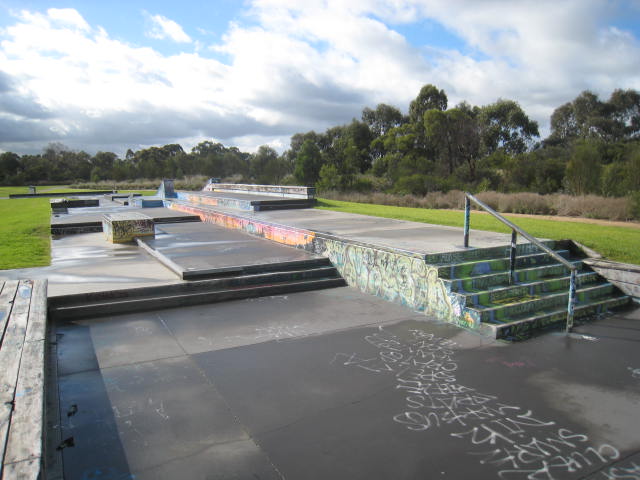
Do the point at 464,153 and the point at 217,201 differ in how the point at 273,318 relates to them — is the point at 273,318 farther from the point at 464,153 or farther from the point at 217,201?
the point at 464,153

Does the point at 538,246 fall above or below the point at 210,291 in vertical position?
above

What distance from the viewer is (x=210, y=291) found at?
7.05m

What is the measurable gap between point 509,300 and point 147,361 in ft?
15.1

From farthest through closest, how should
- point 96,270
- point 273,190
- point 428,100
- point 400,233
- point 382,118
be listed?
point 382,118 < point 428,100 < point 273,190 < point 400,233 < point 96,270

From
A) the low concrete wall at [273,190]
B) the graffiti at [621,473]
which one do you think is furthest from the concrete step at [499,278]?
the low concrete wall at [273,190]

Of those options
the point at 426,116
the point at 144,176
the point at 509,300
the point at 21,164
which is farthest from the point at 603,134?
the point at 21,164

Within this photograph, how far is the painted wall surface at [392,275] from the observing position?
5922 millimetres

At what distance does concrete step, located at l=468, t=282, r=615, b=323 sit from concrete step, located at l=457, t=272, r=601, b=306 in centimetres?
8

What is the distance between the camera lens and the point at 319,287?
7.72m

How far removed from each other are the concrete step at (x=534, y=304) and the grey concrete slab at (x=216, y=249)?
3.75 meters

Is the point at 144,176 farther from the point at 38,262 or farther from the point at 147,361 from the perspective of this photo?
the point at 147,361

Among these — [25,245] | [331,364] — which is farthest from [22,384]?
[25,245]

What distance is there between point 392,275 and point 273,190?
15.2 m

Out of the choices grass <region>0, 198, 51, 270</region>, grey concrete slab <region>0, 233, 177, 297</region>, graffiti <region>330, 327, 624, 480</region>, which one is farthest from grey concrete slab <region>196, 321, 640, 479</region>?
grass <region>0, 198, 51, 270</region>
